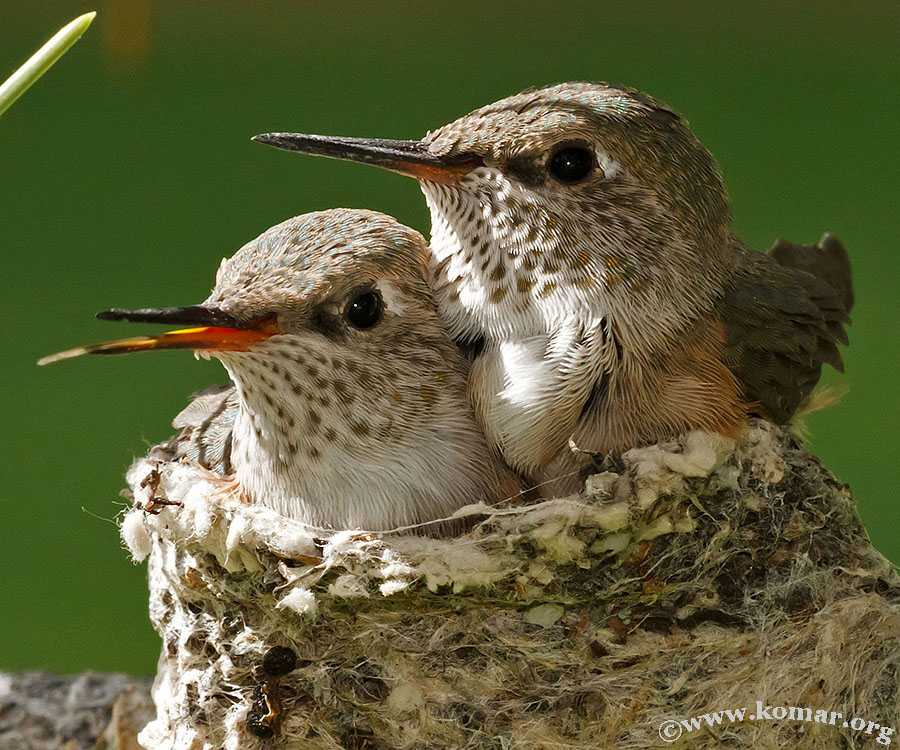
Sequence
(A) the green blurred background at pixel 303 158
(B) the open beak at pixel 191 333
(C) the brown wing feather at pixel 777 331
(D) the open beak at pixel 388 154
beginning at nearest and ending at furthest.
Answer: (B) the open beak at pixel 191 333
(D) the open beak at pixel 388 154
(C) the brown wing feather at pixel 777 331
(A) the green blurred background at pixel 303 158

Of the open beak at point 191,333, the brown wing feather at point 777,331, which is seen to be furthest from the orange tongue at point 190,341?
the brown wing feather at point 777,331

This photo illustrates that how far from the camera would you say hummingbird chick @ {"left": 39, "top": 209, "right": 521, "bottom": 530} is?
1.36 meters

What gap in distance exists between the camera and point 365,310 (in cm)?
143

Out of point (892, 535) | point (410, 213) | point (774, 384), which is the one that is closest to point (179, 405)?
point (410, 213)

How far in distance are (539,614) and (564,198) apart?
0.53 m

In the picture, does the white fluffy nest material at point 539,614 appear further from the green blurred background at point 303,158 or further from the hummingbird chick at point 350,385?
the green blurred background at point 303,158

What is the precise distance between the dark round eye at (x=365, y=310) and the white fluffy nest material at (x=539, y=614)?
0.28m

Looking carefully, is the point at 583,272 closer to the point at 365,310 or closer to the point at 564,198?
the point at 564,198

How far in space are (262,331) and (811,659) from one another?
0.85 metres

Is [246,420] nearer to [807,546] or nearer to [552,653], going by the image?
[552,653]

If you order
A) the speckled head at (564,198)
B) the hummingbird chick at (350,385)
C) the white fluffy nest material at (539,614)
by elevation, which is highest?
the speckled head at (564,198)

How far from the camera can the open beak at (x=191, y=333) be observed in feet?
3.76

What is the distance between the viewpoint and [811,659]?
1.49m

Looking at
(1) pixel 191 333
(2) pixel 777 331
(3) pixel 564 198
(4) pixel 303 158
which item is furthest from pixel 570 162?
(4) pixel 303 158
